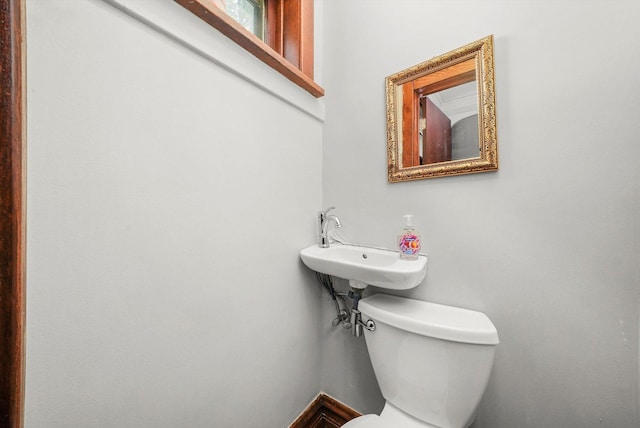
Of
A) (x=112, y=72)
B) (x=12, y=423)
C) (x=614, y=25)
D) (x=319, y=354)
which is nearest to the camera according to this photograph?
(x=12, y=423)

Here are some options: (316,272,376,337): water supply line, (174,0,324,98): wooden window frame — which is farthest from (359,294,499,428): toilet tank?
(174,0,324,98): wooden window frame

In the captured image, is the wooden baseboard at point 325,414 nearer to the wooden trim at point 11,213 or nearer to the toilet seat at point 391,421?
the toilet seat at point 391,421

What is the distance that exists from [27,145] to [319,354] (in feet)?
3.98

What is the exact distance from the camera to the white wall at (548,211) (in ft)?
2.00

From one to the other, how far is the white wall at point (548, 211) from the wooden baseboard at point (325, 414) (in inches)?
21.4

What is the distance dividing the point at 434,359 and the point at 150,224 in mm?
872

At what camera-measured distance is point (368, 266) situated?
0.76 m

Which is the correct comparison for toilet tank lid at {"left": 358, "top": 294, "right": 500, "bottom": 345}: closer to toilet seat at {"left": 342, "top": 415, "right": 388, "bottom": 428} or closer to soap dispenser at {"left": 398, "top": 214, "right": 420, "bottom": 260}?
soap dispenser at {"left": 398, "top": 214, "right": 420, "bottom": 260}

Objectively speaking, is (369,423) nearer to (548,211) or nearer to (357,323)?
(357,323)

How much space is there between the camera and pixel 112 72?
1.68 feet

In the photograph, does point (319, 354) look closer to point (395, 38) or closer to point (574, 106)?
point (574, 106)

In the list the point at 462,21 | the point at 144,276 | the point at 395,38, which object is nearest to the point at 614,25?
the point at 462,21

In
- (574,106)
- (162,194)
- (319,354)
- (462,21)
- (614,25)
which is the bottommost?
(319,354)

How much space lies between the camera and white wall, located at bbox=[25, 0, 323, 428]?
Result: 0.44 m
